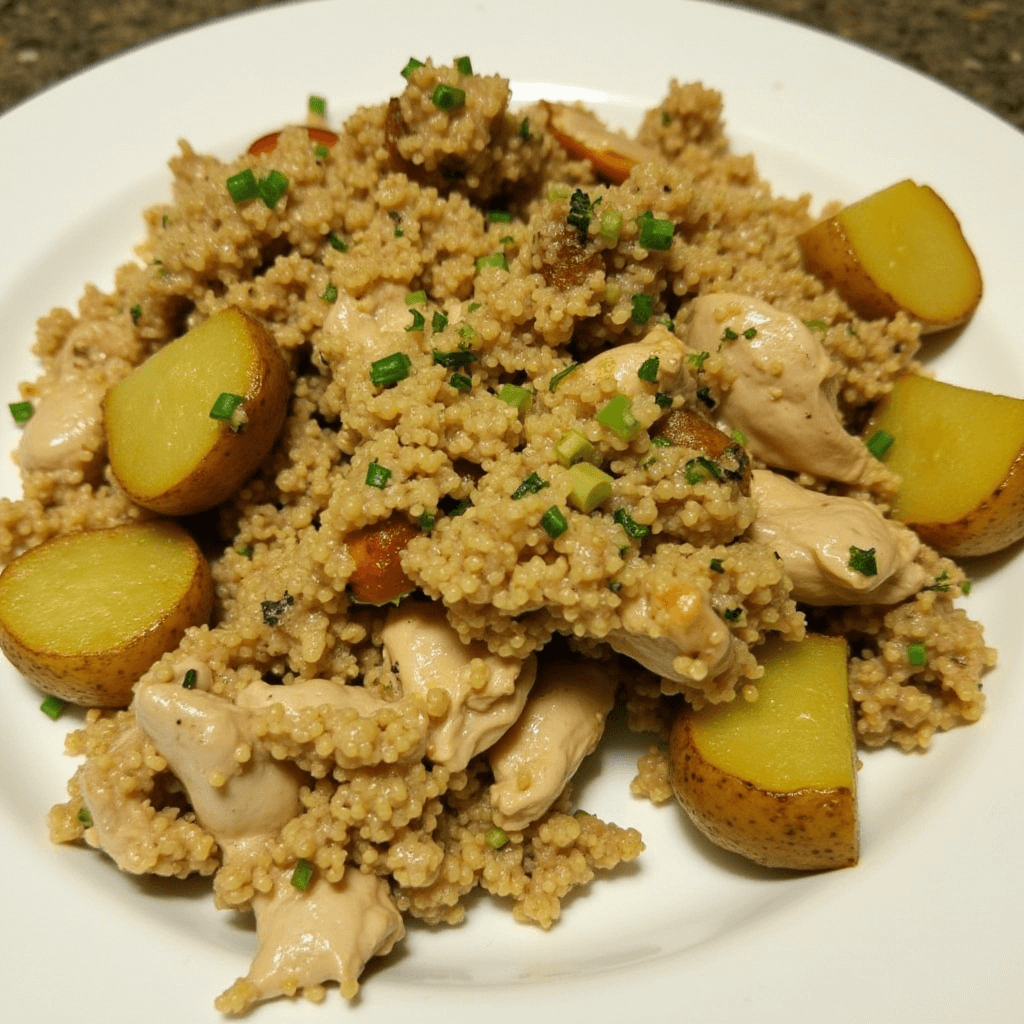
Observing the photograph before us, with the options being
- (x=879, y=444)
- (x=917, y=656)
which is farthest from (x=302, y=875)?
(x=879, y=444)

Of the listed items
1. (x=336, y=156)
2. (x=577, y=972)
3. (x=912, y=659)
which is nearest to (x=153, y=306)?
(x=336, y=156)

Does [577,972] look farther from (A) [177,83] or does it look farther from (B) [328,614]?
(A) [177,83]

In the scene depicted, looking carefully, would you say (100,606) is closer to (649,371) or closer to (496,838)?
(496,838)

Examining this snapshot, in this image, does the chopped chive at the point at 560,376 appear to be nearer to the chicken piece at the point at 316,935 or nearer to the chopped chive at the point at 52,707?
the chicken piece at the point at 316,935

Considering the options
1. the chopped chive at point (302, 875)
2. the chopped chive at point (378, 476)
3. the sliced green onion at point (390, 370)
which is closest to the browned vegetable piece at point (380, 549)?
the chopped chive at point (378, 476)

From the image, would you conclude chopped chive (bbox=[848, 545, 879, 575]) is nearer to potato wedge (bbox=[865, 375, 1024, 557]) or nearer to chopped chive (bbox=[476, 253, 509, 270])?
potato wedge (bbox=[865, 375, 1024, 557])
